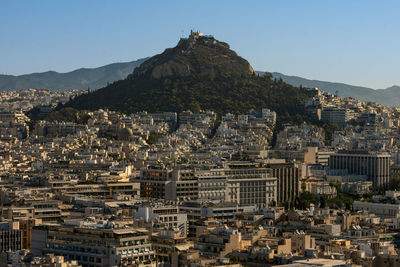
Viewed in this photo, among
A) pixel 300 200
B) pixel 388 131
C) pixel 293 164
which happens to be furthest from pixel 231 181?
pixel 388 131

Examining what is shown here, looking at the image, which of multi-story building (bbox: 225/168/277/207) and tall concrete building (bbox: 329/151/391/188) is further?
tall concrete building (bbox: 329/151/391/188)

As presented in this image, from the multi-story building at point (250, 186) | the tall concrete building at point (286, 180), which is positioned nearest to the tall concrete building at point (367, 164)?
the tall concrete building at point (286, 180)

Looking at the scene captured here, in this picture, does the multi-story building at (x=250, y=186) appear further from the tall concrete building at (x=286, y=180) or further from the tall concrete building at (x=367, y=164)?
the tall concrete building at (x=367, y=164)

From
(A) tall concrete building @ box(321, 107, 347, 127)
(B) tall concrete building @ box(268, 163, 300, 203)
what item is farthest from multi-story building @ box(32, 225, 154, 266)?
(A) tall concrete building @ box(321, 107, 347, 127)

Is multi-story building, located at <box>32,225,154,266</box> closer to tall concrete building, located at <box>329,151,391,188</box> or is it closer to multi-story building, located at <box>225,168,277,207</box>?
multi-story building, located at <box>225,168,277,207</box>

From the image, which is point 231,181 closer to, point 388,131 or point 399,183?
point 399,183

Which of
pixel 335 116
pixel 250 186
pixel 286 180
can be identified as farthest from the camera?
pixel 335 116

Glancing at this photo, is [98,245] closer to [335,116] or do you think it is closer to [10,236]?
[10,236]

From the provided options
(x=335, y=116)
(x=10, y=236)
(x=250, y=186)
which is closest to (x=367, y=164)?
(x=250, y=186)
